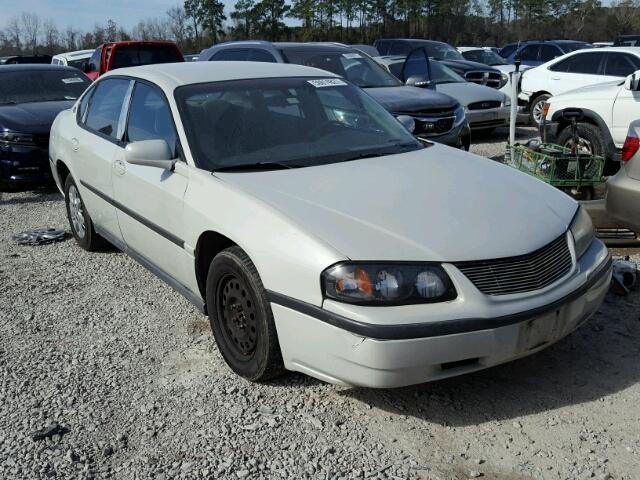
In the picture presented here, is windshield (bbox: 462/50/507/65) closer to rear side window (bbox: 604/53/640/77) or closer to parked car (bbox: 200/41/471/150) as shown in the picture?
rear side window (bbox: 604/53/640/77)

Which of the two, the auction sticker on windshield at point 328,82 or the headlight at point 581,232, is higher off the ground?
the auction sticker on windshield at point 328,82

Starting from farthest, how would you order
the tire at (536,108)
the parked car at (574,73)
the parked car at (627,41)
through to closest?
the parked car at (627,41) → the tire at (536,108) → the parked car at (574,73)

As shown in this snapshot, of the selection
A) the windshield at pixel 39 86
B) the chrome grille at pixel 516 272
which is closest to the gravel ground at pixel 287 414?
the chrome grille at pixel 516 272

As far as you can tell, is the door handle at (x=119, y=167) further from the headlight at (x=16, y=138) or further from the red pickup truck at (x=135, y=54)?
the red pickup truck at (x=135, y=54)

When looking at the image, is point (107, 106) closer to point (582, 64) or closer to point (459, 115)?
point (459, 115)

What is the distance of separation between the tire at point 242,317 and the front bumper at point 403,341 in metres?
0.10

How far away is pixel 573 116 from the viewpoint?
756 centimetres

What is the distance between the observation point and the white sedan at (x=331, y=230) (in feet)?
9.57

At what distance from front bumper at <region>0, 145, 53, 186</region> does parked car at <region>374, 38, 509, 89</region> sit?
8336 mm

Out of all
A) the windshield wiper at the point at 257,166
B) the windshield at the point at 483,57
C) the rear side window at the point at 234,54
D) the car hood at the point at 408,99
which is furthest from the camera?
the windshield at the point at 483,57

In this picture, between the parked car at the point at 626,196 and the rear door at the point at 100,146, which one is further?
the rear door at the point at 100,146

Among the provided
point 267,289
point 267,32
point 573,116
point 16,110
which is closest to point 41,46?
point 267,32

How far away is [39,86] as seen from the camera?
9.45m

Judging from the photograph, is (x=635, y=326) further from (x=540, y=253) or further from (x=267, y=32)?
(x=267, y=32)
